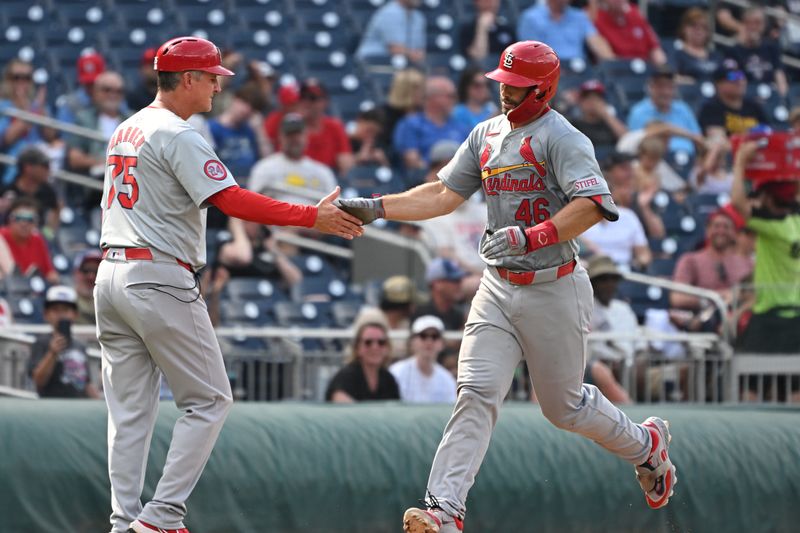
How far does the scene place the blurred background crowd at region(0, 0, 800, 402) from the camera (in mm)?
9805

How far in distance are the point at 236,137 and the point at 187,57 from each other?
Answer: 6.86m

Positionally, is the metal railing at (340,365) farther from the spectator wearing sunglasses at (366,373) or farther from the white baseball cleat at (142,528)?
the white baseball cleat at (142,528)

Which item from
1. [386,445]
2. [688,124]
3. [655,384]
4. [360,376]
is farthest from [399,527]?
[688,124]

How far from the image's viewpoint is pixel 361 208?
5.83 m

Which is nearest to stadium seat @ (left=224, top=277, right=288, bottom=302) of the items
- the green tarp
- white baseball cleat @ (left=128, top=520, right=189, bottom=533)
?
the green tarp

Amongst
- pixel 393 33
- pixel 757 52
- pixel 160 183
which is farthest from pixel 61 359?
pixel 757 52

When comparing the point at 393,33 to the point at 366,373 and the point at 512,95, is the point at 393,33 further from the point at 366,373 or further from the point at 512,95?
the point at 512,95

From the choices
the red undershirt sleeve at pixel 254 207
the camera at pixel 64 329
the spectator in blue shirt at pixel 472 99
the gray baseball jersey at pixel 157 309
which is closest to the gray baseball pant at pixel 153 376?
the gray baseball jersey at pixel 157 309

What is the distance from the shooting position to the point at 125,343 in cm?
555

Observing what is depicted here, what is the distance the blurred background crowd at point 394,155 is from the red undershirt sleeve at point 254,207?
11.9 feet

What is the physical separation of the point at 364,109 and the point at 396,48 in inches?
50.4

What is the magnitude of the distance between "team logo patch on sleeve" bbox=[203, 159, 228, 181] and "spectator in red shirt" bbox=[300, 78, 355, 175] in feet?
22.9

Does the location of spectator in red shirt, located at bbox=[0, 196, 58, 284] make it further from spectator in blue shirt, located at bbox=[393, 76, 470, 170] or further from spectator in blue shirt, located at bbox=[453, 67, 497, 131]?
spectator in blue shirt, located at bbox=[453, 67, 497, 131]

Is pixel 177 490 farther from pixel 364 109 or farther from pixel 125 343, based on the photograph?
pixel 364 109
